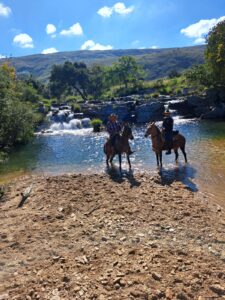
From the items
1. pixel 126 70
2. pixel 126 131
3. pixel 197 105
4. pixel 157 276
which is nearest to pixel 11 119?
pixel 126 131

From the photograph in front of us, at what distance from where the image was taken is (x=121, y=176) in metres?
18.6

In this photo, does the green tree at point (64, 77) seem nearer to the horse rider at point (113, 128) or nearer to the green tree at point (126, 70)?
the green tree at point (126, 70)

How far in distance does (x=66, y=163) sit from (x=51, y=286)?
56.6ft

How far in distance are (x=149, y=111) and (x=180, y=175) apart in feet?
129

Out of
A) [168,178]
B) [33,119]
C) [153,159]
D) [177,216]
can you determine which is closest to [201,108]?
[33,119]

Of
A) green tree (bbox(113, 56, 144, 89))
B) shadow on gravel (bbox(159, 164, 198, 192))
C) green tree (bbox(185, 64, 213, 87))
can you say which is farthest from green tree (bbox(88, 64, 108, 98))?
shadow on gravel (bbox(159, 164, 198, 192))

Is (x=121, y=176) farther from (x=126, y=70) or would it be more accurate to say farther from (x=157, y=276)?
(x=126, y=70)

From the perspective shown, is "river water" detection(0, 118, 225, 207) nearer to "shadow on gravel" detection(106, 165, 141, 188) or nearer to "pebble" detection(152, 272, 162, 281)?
"shadow on gravel" detection(106, 165, 141, 188)

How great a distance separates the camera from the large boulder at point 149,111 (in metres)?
56.5

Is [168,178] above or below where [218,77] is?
below

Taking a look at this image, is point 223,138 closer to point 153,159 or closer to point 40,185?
point 153,159

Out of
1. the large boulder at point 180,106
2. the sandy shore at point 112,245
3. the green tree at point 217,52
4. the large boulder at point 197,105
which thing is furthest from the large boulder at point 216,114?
the sandy shore at point 112,245

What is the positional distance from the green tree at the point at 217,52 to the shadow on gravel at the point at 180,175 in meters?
38.7

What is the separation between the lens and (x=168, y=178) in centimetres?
1802
